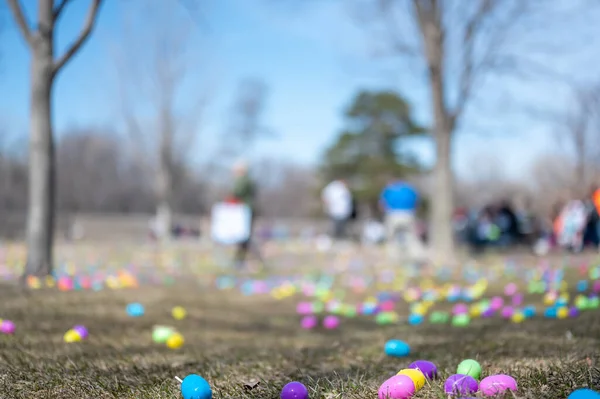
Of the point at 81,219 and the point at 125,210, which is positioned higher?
the point at 125,210

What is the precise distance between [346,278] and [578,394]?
22.9 feet

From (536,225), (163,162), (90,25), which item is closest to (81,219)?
(163,162)

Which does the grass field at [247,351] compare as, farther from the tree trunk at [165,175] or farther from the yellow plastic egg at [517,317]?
the tree trunk at [165,175]

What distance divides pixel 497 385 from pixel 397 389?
0.34 metres

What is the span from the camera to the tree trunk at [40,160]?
6363 mm

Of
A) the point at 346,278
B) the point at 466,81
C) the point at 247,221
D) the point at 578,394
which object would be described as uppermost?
the point at 466,81

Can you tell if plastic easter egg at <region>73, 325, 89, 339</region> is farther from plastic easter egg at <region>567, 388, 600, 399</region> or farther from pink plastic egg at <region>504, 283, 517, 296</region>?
pink plastic egg at <region>504, 283, 517, 296</region>

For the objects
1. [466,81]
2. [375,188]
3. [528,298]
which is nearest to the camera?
[528,298]

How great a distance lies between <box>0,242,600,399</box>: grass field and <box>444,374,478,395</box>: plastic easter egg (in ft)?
0.22

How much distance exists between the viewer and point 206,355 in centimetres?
344

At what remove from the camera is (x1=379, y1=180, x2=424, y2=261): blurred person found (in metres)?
11.1

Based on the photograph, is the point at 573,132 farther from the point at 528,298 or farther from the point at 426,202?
the point at 528,298

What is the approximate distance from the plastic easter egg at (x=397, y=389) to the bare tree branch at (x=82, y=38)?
5.50 meters

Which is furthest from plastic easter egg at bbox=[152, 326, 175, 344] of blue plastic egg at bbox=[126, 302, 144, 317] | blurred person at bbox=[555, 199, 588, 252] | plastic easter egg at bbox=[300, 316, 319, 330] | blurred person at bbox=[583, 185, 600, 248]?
blurred person at bbox=[583, 185, 600, 248]
